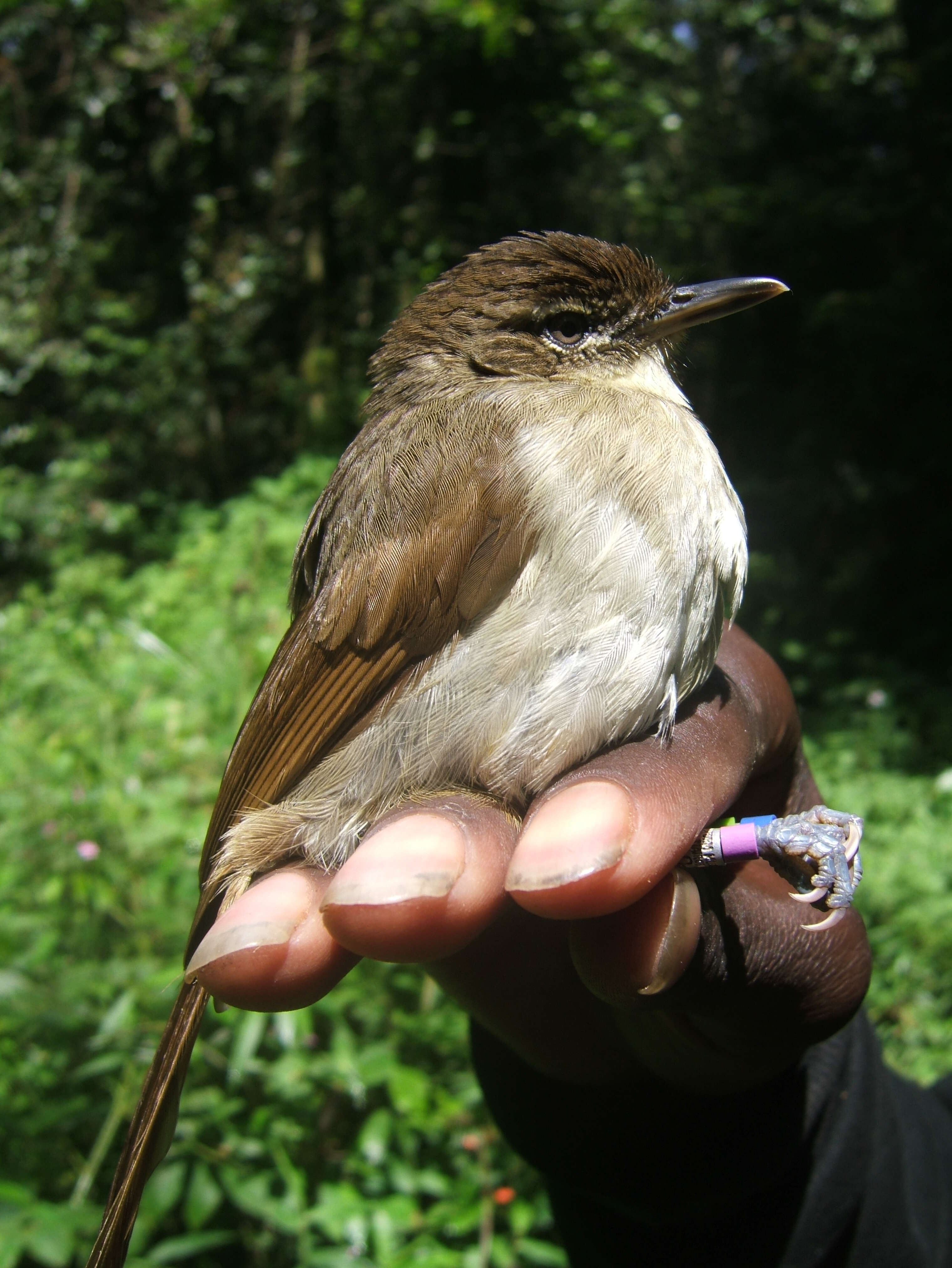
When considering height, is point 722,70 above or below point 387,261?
above

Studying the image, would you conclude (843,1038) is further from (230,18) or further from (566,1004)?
(230,18)

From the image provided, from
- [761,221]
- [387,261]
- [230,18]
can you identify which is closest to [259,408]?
[387,261]

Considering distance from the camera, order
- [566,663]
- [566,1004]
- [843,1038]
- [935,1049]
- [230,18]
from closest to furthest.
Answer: [566,663] < [566,1004] < [843,1038] < [935,1049] < [230,18]

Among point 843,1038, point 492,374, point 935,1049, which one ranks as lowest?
point 935,1049

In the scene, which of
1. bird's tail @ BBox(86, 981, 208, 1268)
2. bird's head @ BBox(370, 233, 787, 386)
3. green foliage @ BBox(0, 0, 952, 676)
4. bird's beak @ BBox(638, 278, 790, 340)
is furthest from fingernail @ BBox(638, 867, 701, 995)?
green foliage @ BBox(0, 0, 952, 676)

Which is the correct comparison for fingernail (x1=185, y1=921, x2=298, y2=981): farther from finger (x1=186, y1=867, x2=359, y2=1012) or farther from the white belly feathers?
the white belly feathers

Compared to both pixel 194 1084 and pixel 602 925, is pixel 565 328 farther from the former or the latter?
pixel 194 1084

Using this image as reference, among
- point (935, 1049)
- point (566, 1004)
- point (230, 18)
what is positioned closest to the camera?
point (566, 1004)
